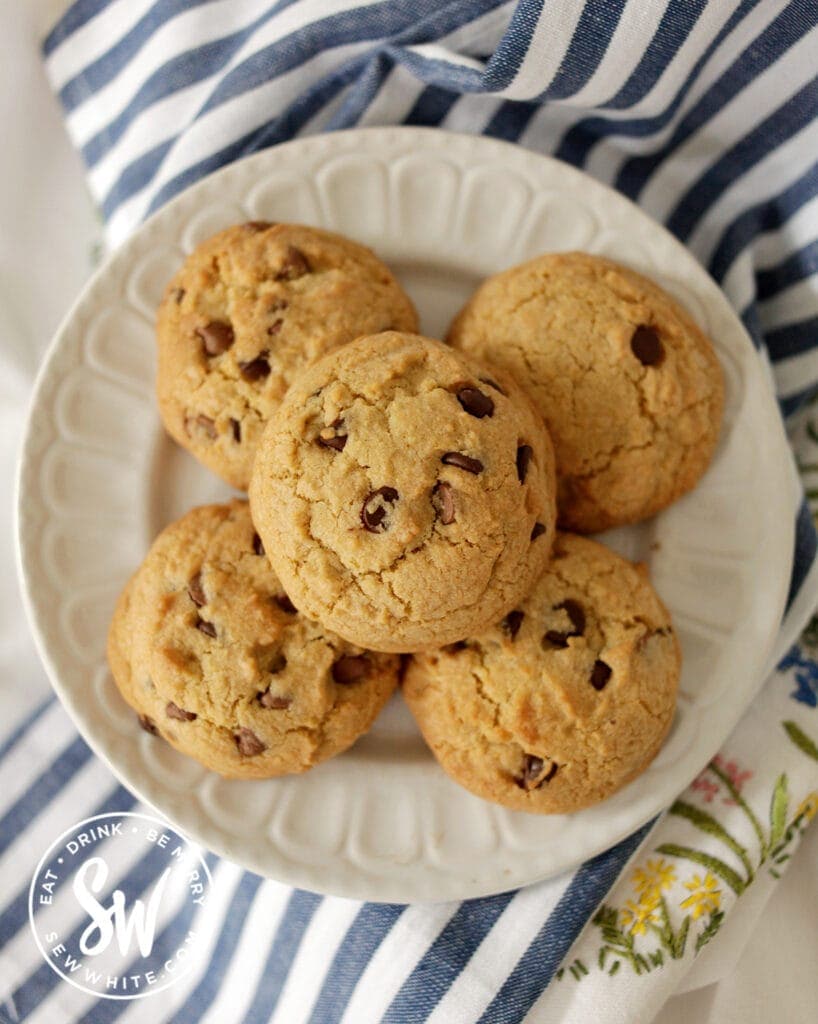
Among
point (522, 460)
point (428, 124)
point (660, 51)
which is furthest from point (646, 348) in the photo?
point (428, 124)

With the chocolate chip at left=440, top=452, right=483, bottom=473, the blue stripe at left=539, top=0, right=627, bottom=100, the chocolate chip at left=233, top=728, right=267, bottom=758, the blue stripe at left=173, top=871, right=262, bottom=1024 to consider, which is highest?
the blue stripe at left=539, top=0, right=627, bottom=100

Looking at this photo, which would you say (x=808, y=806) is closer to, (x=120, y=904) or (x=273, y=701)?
(x=273, y=701)

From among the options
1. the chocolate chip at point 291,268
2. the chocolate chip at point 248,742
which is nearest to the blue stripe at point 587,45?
the chocolate chip at point 291,268

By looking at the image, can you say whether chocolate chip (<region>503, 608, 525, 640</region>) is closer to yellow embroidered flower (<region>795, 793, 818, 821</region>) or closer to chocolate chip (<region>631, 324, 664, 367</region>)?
chocolate chip (<region>631, 324, 664, 367</region>)

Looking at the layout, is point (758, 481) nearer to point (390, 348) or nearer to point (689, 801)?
point (689, 801)

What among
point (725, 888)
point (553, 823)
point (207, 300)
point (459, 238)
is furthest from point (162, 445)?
point (725, 888)

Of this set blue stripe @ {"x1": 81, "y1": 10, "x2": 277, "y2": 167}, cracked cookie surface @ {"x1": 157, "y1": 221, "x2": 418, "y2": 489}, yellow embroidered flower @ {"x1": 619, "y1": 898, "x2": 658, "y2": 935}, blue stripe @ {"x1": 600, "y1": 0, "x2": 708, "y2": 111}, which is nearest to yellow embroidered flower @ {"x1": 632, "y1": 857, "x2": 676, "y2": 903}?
yellow embroidered flower @ {"x1": 619, "y1": 898, "x2": 658, "y2": 935}
